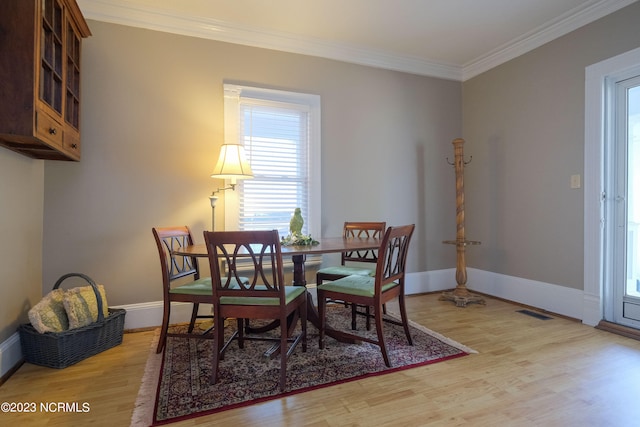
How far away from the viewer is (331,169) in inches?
137

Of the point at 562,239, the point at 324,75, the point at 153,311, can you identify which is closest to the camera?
the point at 153,311

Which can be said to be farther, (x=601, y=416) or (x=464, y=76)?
(x=464, y=76)

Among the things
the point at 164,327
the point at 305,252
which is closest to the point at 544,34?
the point at 305,252

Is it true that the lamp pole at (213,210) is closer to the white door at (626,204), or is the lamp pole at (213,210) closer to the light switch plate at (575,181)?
the light switch plate at (575,181)

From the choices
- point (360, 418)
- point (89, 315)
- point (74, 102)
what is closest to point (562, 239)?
point (360, 418)

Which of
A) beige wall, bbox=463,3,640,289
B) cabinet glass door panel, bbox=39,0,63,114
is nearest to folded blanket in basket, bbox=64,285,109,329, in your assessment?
cabinet glass door panel, bbox=39,0,63,114

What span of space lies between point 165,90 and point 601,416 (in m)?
3.60

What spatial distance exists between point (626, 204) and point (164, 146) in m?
3.86

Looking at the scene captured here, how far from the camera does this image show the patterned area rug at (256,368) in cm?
170

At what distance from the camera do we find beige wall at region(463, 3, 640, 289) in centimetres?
294

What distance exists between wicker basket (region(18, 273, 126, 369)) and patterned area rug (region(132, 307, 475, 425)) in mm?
415

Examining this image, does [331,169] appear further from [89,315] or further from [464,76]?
[89,315]

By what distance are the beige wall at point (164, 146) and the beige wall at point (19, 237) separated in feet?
0.41

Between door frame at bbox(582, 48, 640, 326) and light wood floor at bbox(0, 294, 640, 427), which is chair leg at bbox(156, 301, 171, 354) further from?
door frame at bbox(582, 48, 640, 326)
